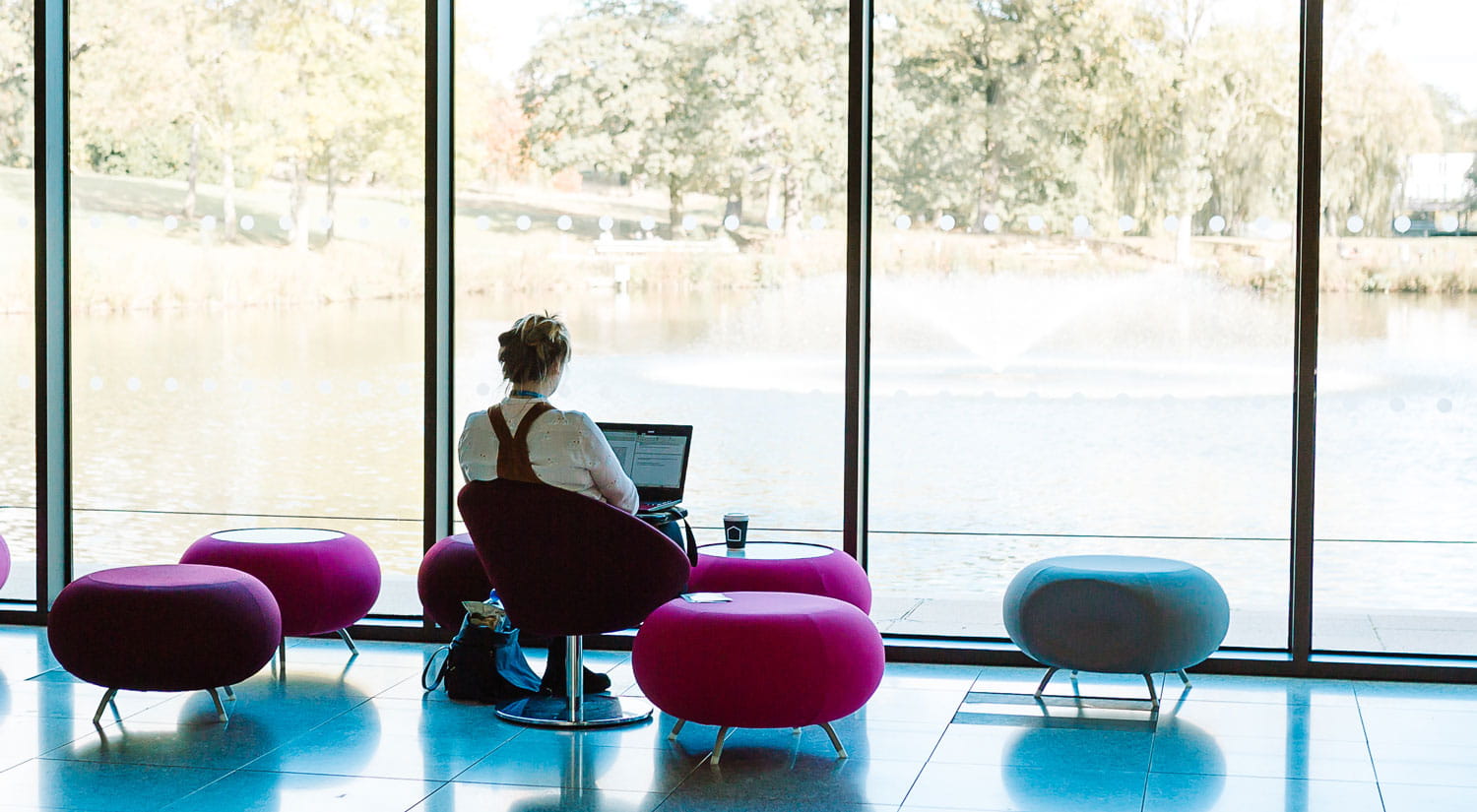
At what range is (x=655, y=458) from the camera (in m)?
5.41

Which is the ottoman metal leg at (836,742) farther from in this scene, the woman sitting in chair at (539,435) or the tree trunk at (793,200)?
the tree trunk at (793,200)

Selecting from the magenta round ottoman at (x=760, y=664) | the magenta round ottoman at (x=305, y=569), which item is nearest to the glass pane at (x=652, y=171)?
the magenta round ottoman at (x=305, y=569)

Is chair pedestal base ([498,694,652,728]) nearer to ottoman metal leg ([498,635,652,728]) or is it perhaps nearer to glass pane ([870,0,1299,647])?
ottoman metal leg ([498,635,652,728])

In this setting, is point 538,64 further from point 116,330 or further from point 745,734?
point 745,734

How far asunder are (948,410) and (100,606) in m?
6.72

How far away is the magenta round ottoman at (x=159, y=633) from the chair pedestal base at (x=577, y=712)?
82cm

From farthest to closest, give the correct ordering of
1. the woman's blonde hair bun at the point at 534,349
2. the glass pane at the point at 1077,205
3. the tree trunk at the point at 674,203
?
the tree trunk at the point at 674,203 → the glass pane at the point at 1077,205 → the woman's blonde hair bun at the point at 534,349

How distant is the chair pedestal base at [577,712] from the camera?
16.8 feet

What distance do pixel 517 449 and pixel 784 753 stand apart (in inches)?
46.7

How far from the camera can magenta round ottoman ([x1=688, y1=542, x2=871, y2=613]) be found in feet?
17.9

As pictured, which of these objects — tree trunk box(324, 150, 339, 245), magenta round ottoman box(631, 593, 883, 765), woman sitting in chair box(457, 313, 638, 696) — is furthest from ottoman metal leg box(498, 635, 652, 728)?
tree trunk box(324, 150, 339, 245)

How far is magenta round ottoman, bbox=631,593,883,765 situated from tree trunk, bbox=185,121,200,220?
3627 mm

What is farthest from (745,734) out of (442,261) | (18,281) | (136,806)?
(18,281)

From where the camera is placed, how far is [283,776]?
4531 millimetres
